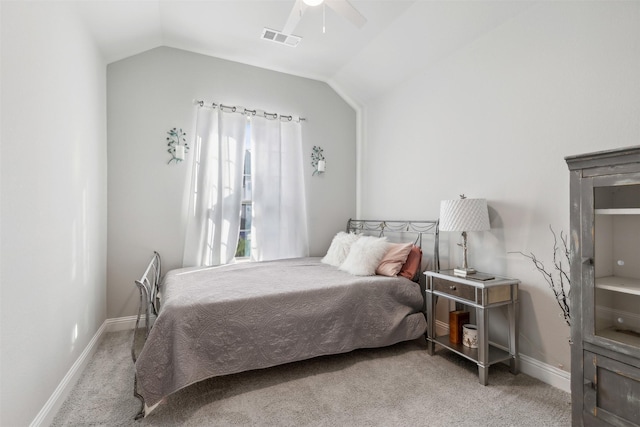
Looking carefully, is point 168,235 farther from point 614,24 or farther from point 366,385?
point 614,24

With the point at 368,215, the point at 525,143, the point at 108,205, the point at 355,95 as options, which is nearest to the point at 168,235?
the point at 108,205

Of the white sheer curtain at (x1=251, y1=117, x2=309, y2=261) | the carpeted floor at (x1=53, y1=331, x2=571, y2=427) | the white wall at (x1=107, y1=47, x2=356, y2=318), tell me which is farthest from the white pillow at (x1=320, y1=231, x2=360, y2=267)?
the white wall at (x1=107, y1=47, x2=356, y2=318)

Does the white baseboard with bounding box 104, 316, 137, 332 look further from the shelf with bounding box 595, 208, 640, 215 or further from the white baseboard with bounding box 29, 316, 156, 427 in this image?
the shelf with bounding box 595, 208, 640, 215

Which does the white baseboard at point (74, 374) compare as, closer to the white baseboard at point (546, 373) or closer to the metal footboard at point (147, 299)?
the metal footboard at point (147, 299)

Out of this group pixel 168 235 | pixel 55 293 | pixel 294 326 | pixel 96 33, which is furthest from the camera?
pixel 168 235

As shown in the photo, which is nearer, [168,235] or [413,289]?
[413,289]

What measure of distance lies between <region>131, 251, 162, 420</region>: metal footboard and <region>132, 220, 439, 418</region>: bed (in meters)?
0.01

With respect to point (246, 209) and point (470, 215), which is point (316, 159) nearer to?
point (246, 209)

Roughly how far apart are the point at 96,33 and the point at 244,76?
1.53 meters

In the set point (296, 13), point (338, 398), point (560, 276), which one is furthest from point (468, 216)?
point (296, 13)

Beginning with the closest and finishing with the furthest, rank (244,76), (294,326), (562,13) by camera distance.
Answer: (562,13) < (294,326) < (244,76)

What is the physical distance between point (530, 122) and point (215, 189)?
3.11 m

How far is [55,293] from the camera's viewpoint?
6.26ft

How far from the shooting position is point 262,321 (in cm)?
227
